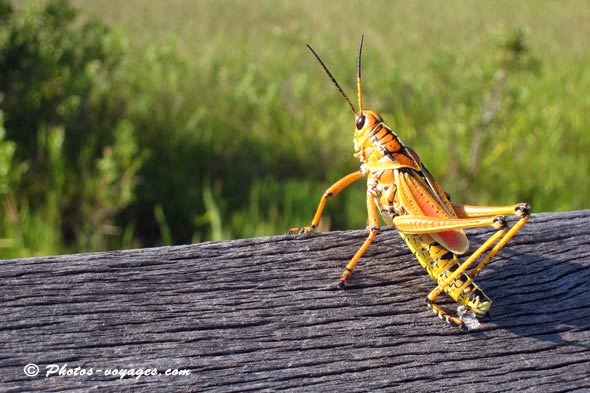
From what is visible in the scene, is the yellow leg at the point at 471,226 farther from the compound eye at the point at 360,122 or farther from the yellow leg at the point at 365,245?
the compound eye at the point at 360,122

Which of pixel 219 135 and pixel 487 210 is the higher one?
pixel 487 210

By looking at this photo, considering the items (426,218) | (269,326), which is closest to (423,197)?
(426,218)

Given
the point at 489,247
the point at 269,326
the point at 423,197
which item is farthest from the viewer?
the point at 423,197

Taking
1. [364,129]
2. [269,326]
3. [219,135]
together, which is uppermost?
[364,129]

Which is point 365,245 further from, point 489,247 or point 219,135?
point 219,135

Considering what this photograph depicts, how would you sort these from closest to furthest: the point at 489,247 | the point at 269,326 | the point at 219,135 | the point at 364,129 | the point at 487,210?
1. the point at 269,326
2. the point at 489,247
3. the point at 487,210
4. the point at 364,129
5. the point at 219,135

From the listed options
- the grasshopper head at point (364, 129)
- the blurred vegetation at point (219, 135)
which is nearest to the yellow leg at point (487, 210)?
the grasshopper head at point (364, 129)

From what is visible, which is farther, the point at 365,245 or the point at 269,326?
the point at 365,245
